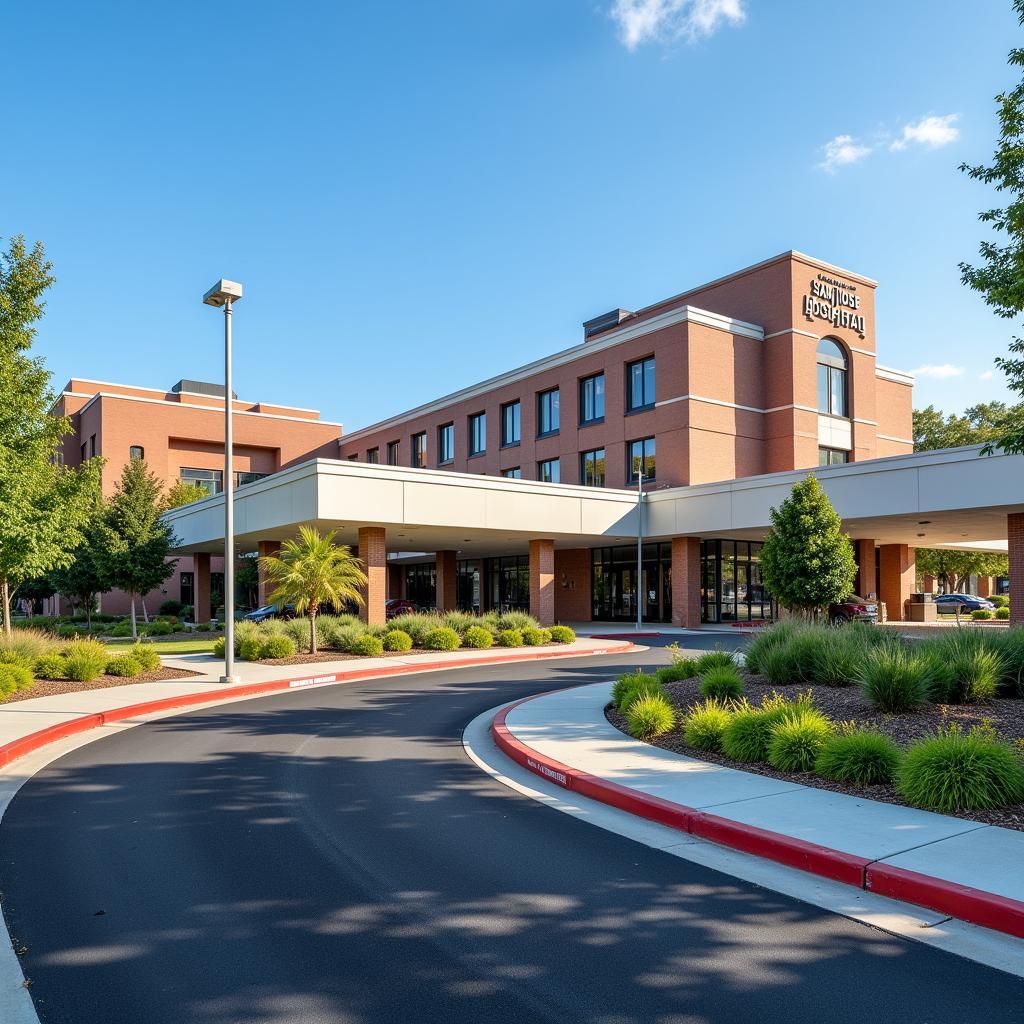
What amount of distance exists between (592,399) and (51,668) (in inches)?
1262

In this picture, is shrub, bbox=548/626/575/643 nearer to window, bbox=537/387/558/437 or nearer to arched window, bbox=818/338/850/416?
window, bbox=537/387/558/437

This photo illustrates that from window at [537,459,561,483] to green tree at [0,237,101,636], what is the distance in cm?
2915

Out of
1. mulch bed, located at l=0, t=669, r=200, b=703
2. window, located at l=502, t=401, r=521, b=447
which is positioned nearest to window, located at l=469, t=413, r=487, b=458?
window, located at l=502, t=401, r=521, b=447

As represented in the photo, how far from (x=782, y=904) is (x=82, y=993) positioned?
3987mm

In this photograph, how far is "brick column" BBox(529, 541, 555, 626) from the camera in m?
33.7

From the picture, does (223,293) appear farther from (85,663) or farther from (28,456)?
(85,663)

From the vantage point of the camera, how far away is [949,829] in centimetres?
640

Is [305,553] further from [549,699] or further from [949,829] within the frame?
[949,829]

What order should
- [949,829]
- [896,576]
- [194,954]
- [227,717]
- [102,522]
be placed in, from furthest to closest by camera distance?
[896,576] → [102,522] → [227,717] → [949,829] → [194,954]

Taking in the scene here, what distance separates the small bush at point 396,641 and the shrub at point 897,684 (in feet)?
52.2

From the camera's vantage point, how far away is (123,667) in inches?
715

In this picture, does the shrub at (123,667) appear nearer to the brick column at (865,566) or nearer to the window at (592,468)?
the window at (592,468)

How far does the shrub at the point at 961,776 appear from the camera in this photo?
690cm

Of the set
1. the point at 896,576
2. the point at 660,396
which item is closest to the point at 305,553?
the point at 660,396
